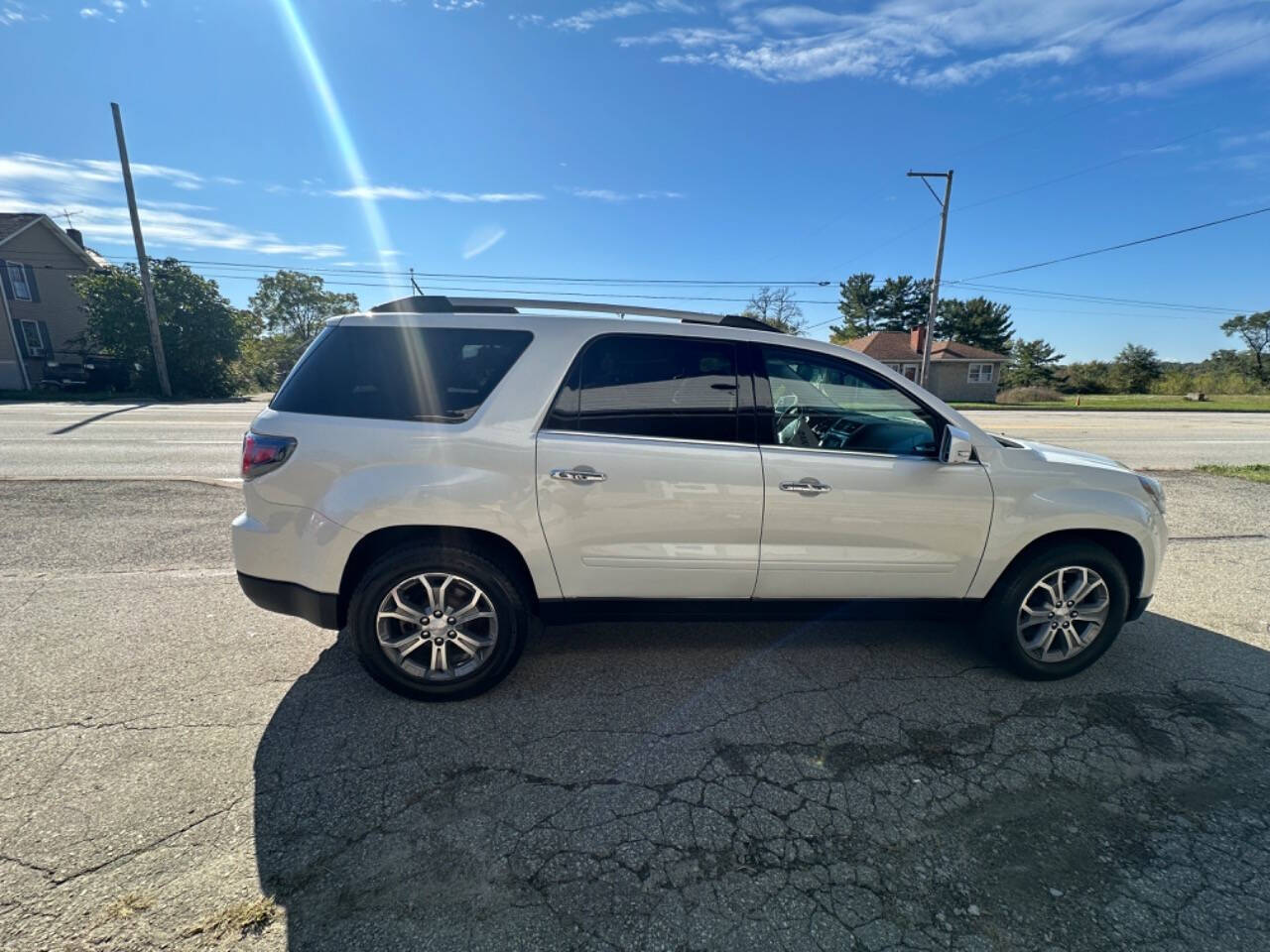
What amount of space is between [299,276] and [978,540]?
73888mm

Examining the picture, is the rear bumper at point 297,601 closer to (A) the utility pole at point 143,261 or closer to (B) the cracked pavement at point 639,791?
(B) the cracked pavement at point 639,791

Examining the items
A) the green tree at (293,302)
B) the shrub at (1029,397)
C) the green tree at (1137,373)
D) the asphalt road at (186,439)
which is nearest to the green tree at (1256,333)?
the green tree at (1137,373)

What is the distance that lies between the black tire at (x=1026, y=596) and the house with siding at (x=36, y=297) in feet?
126

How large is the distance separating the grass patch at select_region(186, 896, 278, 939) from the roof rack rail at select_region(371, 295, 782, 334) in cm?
248

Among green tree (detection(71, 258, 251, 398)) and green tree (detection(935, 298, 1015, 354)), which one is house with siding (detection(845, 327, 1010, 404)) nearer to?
green tree (detection(935, 298, 1015, 354))

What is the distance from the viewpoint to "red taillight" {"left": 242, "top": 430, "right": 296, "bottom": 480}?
2627mm

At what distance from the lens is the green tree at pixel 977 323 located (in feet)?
175

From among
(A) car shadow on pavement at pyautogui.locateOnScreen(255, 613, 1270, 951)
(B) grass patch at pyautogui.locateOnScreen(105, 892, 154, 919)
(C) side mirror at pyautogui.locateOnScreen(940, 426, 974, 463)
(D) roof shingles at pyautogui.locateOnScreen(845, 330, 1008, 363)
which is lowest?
(A) car shadow on pavement at pyautogui.locateOnScreen(255, 613, 1270, 951)

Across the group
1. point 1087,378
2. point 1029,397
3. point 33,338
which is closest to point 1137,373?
point 1087,378

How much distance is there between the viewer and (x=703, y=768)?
92.4 inches

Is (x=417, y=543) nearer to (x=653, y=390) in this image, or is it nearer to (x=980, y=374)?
(x=653, y=390)

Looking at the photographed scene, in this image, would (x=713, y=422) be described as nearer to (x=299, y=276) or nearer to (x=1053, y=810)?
(x=1053, y=810)

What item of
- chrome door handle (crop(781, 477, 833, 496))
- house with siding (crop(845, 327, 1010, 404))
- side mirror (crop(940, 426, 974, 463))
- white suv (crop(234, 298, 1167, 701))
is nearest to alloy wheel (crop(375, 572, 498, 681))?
white suv (crop(234, 298, 1167, 701))

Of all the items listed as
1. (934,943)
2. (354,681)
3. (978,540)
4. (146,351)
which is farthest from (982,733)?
(146,351)
